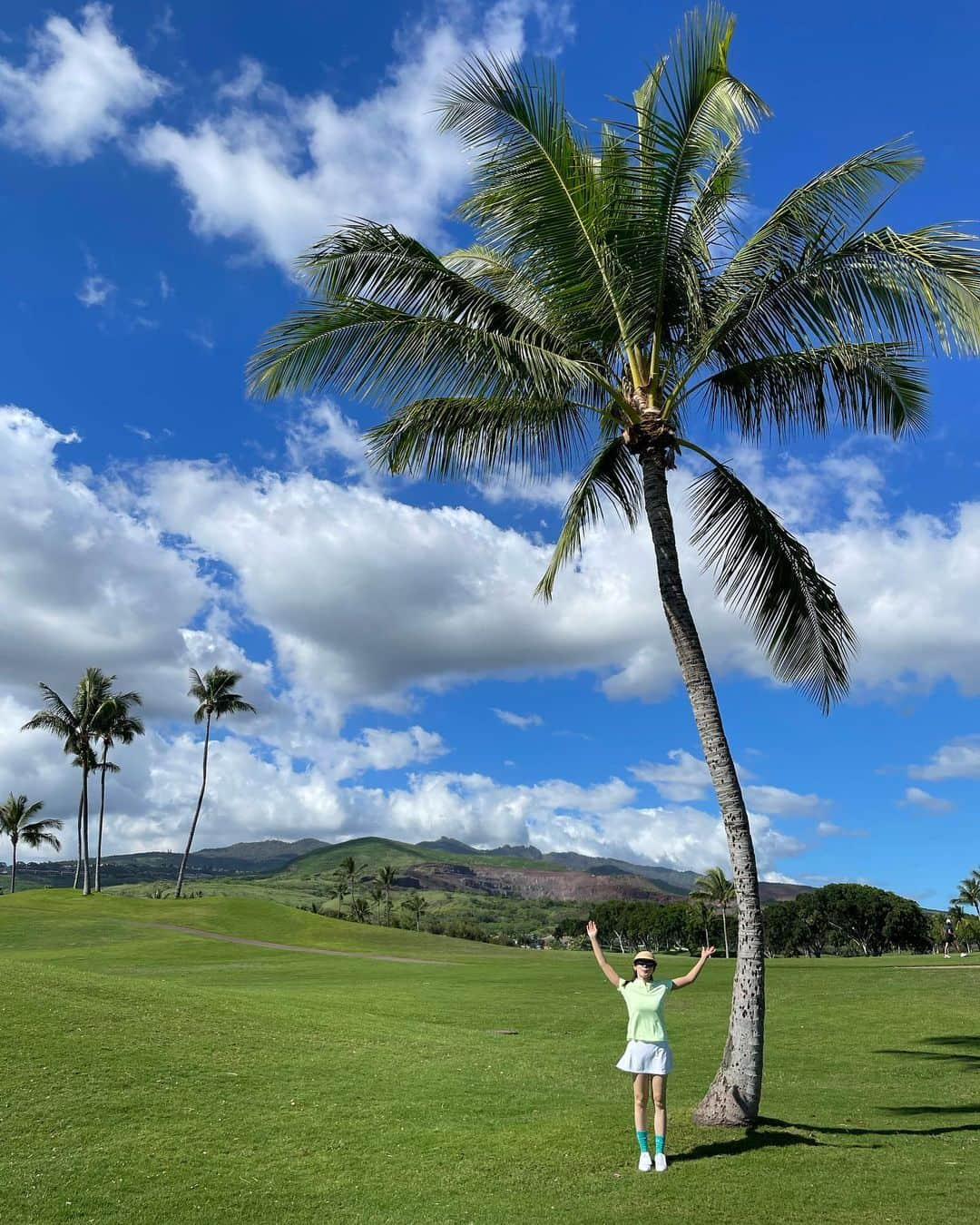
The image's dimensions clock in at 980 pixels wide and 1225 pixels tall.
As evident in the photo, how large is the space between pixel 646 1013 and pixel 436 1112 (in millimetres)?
4317

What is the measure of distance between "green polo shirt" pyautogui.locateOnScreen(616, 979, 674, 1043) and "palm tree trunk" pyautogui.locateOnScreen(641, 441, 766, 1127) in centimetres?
176

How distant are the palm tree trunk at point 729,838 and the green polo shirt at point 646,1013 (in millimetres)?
1762

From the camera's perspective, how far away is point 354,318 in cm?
1312

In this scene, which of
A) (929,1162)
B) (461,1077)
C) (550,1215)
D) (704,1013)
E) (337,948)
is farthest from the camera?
(337,948)

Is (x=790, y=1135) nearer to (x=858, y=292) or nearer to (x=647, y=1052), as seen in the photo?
(x=647, y=1052)

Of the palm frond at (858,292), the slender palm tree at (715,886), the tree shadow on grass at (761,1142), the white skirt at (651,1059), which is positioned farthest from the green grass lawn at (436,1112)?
the slender palm tree at (715,886)

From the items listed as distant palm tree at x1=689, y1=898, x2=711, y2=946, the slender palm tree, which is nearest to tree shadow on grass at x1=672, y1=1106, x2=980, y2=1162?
the slender palm tree

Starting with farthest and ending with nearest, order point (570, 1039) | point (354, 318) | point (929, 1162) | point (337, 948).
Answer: point (337, 948) → point (570, 1039) → point (354, 318) → point (929, 1162)

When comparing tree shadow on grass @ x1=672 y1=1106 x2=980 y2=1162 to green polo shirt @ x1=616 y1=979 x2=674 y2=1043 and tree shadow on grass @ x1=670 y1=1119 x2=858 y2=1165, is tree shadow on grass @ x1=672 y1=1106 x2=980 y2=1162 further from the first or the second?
green polo shirt @ x1=616 y1=979 x2=674 y2=1043

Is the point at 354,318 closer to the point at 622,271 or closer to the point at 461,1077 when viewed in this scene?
the point at 622,271

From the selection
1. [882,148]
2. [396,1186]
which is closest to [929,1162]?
[396,1186]

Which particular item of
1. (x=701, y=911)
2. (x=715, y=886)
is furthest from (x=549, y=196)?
(x=701, y=911)

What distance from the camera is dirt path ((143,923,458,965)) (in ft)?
138

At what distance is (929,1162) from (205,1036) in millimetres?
10791
